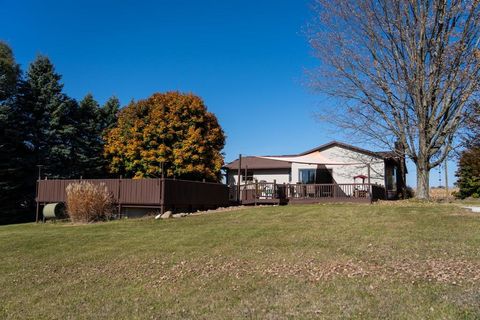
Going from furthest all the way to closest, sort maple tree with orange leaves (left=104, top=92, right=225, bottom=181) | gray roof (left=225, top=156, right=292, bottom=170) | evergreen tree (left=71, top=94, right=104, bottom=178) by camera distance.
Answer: gray roof (left=225, top=156, right=292, bottom=170) < evergreen tree (left=71, top=94, right=104, bottom=178) < maple tree with orange leaves (left=104, top=92, right=225, bottom=181)

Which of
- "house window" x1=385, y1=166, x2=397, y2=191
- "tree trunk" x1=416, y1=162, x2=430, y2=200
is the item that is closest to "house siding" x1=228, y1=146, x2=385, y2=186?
"house window" x1=385, y1=166, x2=397, y2=191

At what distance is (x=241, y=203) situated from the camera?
25516mm

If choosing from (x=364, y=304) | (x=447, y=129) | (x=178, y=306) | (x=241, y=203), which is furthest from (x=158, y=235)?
(x=447, y=129)

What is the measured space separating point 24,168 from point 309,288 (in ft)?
88.2

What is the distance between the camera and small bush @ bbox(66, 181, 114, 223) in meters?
18.4

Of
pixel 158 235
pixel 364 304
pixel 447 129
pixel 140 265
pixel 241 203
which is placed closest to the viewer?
pixel 364 304

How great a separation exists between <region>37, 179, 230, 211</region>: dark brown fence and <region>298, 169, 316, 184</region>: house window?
8130mm

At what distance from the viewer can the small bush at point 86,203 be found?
18406mm

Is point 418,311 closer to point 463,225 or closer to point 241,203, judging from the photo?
point 463,225

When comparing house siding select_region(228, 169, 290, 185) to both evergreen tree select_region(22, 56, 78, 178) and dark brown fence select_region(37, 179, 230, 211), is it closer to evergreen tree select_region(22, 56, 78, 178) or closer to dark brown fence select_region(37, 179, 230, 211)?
dark brown fence select_region(37, 179, 230, 211)

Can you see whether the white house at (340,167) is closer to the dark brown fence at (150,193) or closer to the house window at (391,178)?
the house window at (391,178)

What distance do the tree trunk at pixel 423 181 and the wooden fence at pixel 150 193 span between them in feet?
36.5

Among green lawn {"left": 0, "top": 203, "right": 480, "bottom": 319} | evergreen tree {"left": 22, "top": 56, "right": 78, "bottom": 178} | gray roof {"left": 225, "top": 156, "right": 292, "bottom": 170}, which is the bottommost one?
green lawn {"left": 0, "top": 203, "right": 480, "bottom": 319}

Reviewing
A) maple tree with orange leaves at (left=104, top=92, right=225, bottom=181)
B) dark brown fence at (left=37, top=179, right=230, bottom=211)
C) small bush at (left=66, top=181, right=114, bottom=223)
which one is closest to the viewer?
small bush at (left=66, top=181, right=114, bottom=223)
